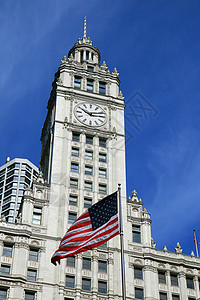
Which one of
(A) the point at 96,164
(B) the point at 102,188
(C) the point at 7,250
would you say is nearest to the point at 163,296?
(B) the point at 102,188

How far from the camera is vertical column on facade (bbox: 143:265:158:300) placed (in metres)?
76.1

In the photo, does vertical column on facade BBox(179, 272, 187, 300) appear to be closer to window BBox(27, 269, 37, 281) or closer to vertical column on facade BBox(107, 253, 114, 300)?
vertical column on facade BBox(107, 253, 114, 300)

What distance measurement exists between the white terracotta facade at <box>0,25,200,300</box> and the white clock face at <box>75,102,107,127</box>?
2.42 feet

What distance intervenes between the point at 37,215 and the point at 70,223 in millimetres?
5158

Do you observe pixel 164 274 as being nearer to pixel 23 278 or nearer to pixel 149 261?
pixel 149 261

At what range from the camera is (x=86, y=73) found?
106 meters

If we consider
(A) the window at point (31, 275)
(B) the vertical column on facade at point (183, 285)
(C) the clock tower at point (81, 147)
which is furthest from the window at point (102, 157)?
(A) the window at point (31, 275)

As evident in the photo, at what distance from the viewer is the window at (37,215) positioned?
8012 centimetres

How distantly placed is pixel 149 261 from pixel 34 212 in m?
18.8

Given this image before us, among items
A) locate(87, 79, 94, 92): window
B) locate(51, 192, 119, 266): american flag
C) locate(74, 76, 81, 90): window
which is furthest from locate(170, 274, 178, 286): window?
locate(74, 76, 81, 90): window

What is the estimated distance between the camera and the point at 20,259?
73.8 meters

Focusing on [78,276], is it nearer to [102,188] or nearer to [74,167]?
[102,188]

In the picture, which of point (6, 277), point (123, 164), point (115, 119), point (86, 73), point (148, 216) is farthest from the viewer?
point (86, 73)

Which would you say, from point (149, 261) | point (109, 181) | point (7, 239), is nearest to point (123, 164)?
point (109, 181)
